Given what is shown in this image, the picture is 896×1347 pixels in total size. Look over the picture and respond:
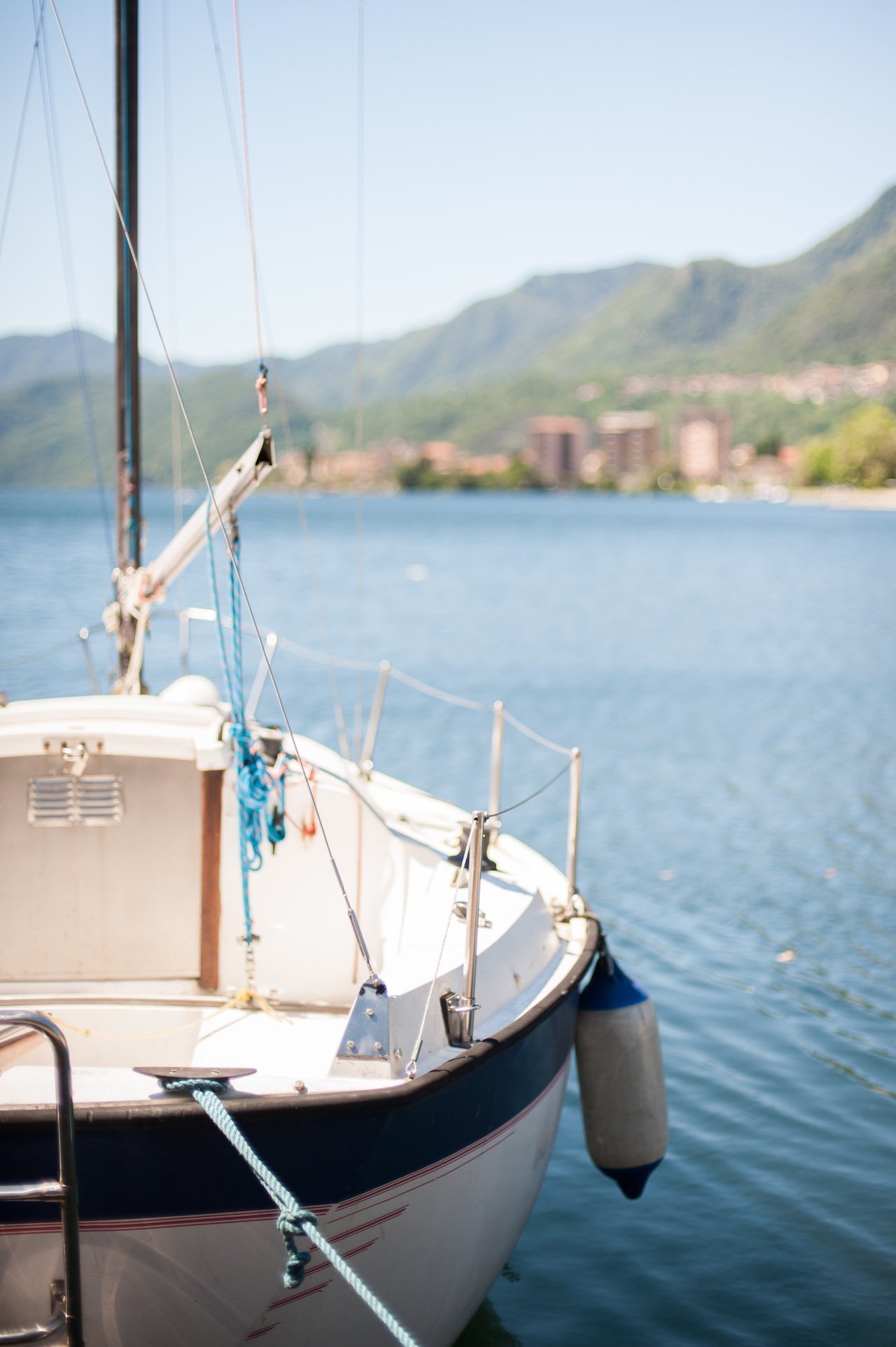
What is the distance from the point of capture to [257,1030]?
487 centimetres

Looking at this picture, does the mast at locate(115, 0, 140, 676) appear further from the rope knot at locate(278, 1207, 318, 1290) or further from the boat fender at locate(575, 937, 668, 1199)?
the rope knot at locate(278, 1207, 318, 1290)

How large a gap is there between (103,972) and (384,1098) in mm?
2201

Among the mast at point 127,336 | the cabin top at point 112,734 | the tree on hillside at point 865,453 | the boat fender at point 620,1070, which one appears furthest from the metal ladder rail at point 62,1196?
the tree on hillside at point 865,453

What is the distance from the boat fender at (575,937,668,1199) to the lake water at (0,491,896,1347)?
0.52 m

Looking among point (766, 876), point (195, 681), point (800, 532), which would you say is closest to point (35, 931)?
point (195, 681)

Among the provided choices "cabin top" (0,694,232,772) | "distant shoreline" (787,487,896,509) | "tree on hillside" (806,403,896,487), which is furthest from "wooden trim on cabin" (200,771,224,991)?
"tree on hillside" (806,403,896,487)

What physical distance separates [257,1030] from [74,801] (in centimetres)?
122

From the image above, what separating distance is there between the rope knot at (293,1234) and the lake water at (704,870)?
2.02 metres

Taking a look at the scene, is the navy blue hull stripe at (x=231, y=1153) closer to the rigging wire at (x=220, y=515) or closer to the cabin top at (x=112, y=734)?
the rigging wire at (x=220, y=515)

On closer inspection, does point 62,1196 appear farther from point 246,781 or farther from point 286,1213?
point 246,781

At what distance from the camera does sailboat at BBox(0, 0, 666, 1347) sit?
3.34 meters

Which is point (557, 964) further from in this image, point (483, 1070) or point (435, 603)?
point (435, 603)

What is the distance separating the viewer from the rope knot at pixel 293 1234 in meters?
3.40

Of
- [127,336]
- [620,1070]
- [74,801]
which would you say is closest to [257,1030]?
[74,801]
